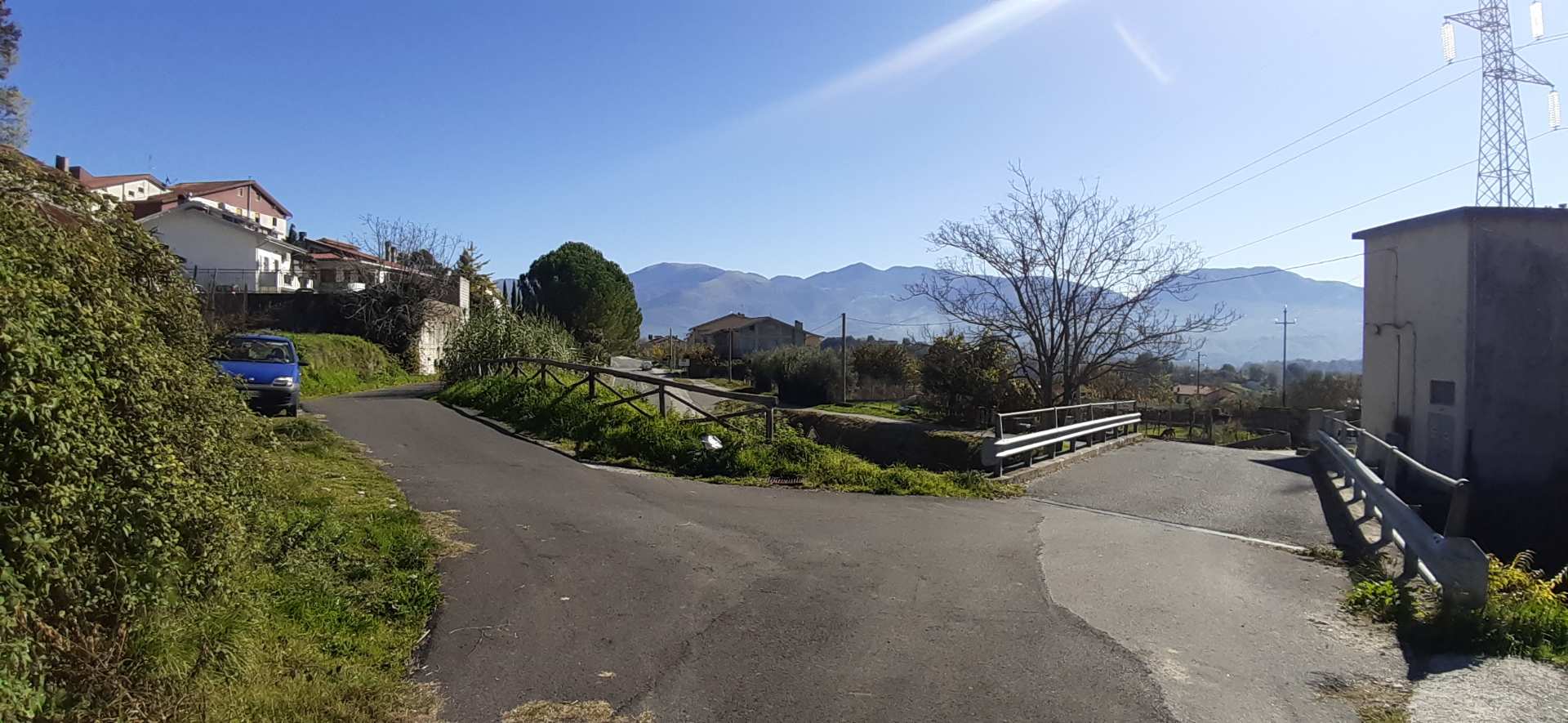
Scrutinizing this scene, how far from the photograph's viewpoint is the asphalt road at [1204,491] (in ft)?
34.7

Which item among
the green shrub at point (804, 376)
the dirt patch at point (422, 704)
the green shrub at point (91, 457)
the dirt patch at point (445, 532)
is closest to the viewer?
the green shrub at point (91, 457)

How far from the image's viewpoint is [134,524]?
141 inches

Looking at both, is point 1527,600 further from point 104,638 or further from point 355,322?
point 355,322

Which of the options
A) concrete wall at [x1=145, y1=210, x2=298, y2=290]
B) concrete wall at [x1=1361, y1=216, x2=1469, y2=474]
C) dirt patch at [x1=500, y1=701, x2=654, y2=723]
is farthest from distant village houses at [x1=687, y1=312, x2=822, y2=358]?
dirt patch at [x1=500, y1=701, x2=654, y2=723]

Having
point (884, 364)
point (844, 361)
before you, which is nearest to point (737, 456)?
point (844, 361)

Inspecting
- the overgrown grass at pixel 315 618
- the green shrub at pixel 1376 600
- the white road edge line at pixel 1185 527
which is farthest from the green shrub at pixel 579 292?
the green shrub at pixel 1376 600

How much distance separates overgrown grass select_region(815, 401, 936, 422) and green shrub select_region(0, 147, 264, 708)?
28954 mm

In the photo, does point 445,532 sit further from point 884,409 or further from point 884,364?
point 884,364

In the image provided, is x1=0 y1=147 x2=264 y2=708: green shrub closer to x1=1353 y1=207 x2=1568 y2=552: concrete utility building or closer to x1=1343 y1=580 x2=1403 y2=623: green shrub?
x1=1343 y1=580 x2=1403 y2=623: green shrub

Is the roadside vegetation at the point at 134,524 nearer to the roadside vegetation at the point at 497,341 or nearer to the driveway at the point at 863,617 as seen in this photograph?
the driveway at the point at 863,617

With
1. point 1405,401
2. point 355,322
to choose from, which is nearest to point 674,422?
point 1405,401

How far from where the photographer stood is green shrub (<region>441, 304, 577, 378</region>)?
2344 centimetres

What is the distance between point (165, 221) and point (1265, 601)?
1856 inches

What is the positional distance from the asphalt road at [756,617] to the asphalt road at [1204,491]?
111 inches
